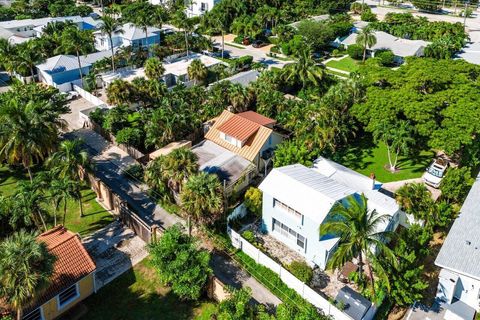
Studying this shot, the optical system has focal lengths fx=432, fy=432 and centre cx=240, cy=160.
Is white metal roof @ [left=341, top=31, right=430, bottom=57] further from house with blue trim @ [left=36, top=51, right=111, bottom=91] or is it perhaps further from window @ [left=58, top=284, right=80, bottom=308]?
window @ [left=58, top=284, right=80, bottom=308]

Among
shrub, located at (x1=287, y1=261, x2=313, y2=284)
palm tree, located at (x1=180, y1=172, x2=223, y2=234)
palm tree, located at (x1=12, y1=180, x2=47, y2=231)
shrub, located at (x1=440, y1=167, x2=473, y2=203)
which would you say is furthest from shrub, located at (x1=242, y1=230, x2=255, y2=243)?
shrub, located at (x1=440, y1=167, x2=473, y2=203)

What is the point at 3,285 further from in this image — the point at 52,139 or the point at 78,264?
the point at 52,139

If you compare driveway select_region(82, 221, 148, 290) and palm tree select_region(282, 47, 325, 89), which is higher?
palm tree select_region(282, 47, 325, 89)

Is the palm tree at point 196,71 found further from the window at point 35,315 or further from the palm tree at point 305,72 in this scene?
the window at point 35,315

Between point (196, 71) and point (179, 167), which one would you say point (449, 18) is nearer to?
point (196, 71)

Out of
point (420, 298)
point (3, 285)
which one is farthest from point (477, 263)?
point (3, 285)

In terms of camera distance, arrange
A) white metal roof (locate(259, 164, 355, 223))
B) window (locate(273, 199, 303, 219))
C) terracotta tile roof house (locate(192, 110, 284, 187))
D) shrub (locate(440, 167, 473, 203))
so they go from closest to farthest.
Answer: white metal roof (locate(259, 164, 355, 223)) < window (locate(273, 199, 303, 219)) < shrub (locate(440, 167, 473, 203)) < terracotta tile roof house (locate(192, 110, 284, 187))

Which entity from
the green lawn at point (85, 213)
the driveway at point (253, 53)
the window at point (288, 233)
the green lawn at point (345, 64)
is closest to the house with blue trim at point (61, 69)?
the green lawn at point (85, 213)
